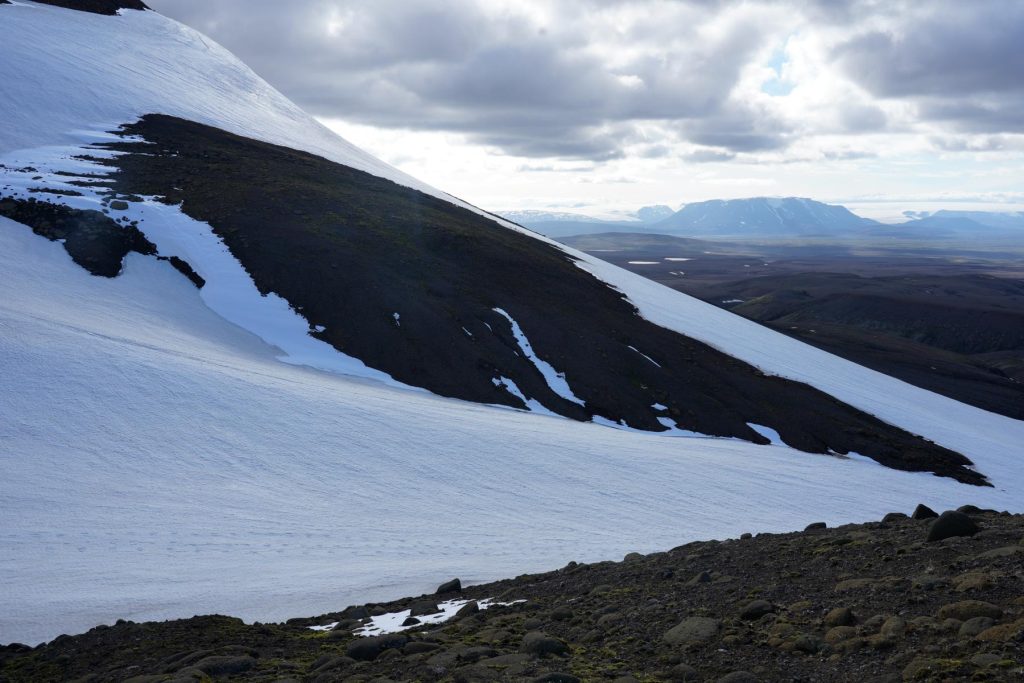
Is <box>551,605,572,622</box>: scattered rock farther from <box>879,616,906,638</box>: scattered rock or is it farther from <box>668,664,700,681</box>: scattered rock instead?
<box>879,616,906,638</box>: scattered rock

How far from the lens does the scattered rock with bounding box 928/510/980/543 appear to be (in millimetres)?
12680

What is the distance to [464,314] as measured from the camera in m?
45.6

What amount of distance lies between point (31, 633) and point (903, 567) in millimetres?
15590

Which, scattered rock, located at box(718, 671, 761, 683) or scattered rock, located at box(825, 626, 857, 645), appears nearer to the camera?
scattered rock, located at box(718, 671, 761, 683)

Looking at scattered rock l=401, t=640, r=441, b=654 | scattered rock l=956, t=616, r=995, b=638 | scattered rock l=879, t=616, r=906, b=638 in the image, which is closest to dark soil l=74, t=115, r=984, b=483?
scattered rock l=401, t=640, r=441, b=654

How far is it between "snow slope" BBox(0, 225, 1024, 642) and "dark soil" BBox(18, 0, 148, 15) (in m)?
73.9

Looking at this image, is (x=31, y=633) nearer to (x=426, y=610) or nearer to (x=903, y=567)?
(x=426, y=610)

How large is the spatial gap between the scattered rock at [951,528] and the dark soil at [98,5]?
111644 mm

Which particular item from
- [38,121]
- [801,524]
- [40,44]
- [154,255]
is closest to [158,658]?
[801,524]

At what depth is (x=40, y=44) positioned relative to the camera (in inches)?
3044

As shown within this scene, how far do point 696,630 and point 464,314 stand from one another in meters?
36.0

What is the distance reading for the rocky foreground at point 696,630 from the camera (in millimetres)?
8852

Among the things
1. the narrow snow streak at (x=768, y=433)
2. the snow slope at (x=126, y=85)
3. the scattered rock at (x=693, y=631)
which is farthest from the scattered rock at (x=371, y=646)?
the snow slope at (x=126, y=85)

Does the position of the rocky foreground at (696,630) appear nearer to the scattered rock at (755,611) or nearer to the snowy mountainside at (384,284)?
the scattered rock at (755,611)
